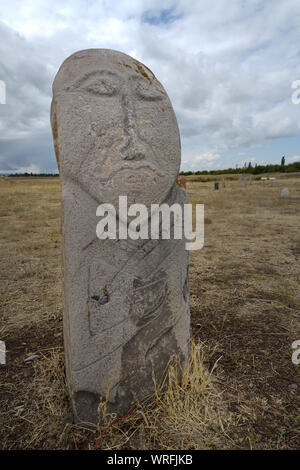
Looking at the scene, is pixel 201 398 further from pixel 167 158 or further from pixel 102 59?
pixel 102 59

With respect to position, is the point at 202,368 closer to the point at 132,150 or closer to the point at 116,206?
the point at 116,206

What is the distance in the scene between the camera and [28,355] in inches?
110

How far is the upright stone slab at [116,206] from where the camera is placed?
69.5 inches

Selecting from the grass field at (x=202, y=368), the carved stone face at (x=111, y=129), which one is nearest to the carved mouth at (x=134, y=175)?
the carved stone face at (x=111, y=129)

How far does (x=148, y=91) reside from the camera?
1.95 meters

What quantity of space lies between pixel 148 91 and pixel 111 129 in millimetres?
401

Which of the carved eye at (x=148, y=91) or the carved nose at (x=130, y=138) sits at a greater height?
the carved eye at (x=148, y=91)

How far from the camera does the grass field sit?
1893mm

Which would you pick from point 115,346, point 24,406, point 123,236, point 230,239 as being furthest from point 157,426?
point 230,239

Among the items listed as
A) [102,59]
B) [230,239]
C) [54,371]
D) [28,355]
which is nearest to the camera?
[102,59]

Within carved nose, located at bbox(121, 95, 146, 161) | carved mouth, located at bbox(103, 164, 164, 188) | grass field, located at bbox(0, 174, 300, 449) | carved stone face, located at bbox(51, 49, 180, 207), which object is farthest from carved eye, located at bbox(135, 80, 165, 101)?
grass field, located at bbox(0, 174, 300, 449)

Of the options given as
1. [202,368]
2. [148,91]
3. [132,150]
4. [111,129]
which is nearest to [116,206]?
[132,150]

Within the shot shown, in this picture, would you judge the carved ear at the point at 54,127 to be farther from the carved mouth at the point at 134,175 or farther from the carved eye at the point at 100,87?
the carved mouth at the point at 134,175
